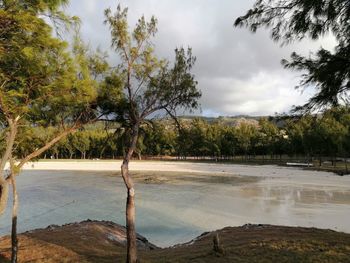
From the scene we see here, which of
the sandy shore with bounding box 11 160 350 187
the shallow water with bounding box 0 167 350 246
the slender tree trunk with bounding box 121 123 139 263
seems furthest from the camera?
the sandy shore with bounding box 11 160 350 187

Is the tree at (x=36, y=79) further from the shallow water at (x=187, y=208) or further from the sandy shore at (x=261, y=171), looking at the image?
the sandy shore at (x=261, y=171)

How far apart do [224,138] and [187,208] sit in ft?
255

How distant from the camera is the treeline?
11.9m

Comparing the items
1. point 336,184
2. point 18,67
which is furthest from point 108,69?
point 336,184

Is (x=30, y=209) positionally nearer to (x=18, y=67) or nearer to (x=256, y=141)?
(x=18, y=67)

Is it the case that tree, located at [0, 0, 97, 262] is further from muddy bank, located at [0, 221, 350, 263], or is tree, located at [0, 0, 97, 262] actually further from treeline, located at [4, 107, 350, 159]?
muddy bank, located at [0, 221, 350, 263]

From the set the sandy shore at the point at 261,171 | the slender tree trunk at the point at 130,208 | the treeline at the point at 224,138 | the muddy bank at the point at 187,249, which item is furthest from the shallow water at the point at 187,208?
the slender tree trunk at the point at 130,208

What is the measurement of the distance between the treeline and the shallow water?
4.90 meters

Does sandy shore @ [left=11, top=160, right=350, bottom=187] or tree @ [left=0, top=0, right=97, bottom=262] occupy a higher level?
tree @ [left=0, top=0, right=97, bottom=262]

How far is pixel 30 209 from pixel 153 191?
16.1 meters

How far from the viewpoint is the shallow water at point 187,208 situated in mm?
24797

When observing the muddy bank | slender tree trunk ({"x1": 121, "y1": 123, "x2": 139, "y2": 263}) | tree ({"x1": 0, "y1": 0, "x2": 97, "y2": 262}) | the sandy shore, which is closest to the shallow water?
the muddy bank

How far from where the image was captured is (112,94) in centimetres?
1148

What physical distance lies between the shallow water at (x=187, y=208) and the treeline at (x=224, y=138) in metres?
4.90
